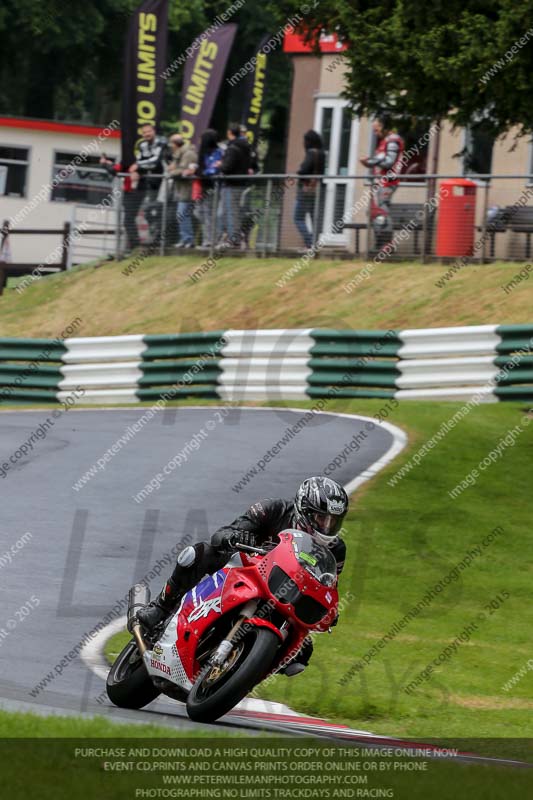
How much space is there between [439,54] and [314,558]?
8.20 metres

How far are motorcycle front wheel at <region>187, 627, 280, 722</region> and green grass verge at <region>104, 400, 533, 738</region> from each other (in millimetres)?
1255

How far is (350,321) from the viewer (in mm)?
22438

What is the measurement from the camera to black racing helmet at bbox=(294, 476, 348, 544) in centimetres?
760

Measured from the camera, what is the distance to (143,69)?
28.7 m

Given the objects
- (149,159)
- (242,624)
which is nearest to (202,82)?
(149,159)

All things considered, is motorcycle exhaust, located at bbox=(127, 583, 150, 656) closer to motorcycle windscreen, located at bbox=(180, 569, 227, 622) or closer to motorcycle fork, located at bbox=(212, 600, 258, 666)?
motorcycle windscreen, located at bbox=(180, 569, 227, 622)

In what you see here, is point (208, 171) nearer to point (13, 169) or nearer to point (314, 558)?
point (13, 169)

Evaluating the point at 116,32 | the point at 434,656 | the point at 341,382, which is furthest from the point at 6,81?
the point at 434,656

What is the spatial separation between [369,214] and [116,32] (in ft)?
116

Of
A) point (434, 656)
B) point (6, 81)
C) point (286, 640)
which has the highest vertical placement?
point (6, 81)

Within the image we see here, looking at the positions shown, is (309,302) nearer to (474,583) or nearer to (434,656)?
(474,583)

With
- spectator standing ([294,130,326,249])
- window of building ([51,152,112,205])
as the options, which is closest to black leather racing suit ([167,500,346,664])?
spectator standing ([294,130,326,249])

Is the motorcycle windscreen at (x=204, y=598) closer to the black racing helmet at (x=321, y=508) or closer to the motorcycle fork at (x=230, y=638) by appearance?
the motorcycle fork at (x=230, y=638)
